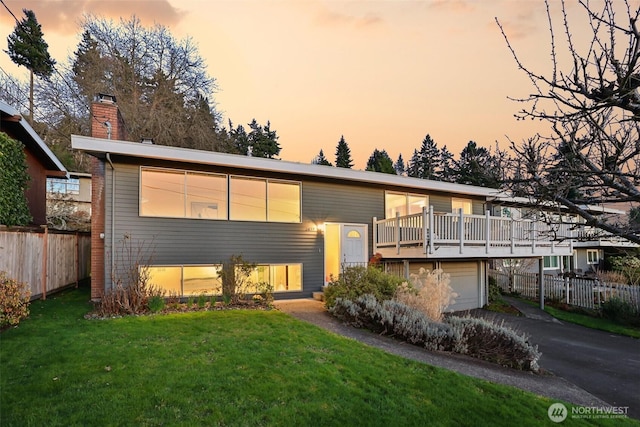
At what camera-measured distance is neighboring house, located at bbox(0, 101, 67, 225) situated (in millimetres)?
9273

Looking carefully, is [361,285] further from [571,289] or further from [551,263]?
[551,263]

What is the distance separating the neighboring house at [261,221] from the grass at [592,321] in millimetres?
2261

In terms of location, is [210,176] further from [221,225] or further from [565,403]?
[565,403]

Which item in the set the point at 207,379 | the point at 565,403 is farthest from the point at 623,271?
the point at 207,379

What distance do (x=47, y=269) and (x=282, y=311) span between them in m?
6.24

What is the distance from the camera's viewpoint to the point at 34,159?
11.9 m

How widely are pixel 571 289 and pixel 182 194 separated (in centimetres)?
1448

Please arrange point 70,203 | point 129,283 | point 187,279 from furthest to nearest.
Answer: point 70,203
point 187,279
point 129,283

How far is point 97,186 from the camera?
8.93 metres

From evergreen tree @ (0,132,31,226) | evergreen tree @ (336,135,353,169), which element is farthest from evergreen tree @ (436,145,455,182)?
evergreen tree @ (0,132,31,226)

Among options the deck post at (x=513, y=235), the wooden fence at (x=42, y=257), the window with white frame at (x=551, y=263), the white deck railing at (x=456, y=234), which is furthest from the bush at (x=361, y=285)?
the window with white frame at (x=551, y=263)

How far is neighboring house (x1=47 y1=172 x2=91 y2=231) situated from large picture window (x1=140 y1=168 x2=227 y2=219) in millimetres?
9636

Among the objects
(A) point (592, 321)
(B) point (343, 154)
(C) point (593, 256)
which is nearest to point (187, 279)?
(A) point (592, 321)

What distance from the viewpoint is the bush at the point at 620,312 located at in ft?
35.2
